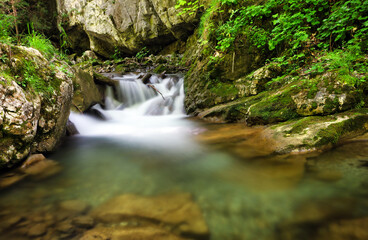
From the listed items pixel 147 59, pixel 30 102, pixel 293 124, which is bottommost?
pixel 293 124

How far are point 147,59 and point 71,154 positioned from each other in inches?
465

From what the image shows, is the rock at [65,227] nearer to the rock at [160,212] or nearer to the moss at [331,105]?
the rock at [160,212]

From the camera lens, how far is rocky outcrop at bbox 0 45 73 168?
215cm

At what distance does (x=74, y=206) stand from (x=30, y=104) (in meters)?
1.67

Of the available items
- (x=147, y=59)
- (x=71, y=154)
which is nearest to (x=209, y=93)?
(x=71, y=154)

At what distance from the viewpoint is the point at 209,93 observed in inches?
218

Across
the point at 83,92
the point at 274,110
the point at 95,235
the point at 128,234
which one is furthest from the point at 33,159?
the point at 274,110

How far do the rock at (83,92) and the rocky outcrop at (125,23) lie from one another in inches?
327

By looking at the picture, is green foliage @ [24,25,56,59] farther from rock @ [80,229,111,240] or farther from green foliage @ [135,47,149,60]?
green foliage @ [135,47,149,60]

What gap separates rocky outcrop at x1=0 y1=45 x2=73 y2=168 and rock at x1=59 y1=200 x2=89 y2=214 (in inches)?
48.5

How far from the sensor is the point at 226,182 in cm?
190

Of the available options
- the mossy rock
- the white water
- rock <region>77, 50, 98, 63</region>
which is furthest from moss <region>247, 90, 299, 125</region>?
rock <region>77, 50, 98, 63</region>

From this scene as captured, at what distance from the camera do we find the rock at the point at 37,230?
1266 millimetres

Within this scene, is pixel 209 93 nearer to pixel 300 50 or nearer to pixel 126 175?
pixel 300 50
